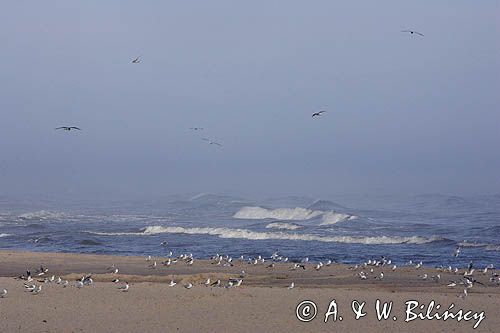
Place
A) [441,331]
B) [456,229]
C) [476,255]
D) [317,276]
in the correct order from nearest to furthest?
[441,331], [317,276], [476,255], [456,229]

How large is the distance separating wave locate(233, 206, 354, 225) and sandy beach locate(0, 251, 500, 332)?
1086 inches

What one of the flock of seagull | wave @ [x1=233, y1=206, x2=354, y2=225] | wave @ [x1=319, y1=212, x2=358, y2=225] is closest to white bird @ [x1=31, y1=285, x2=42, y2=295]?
the flock of seagull

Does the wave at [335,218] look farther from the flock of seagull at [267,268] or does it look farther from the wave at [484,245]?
the flock of seagull at [267,268]

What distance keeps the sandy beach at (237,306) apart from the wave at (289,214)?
27572mm

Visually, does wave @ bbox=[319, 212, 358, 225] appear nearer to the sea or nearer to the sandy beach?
the sea

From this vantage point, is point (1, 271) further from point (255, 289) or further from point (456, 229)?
point (456, 229)

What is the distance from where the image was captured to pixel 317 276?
19.9 meters

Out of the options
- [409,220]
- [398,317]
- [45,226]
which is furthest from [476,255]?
[45,226]

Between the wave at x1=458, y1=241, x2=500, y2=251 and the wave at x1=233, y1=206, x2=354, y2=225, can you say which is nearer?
the wave at x1=458, y1=241, x2=500, y2=251

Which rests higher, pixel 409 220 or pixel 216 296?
pixel 409 220

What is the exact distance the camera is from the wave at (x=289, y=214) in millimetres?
46931

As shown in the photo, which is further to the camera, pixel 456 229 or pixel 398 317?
pixel 456 229

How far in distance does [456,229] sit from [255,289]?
24298mm

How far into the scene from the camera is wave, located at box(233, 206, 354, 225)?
46.9m
